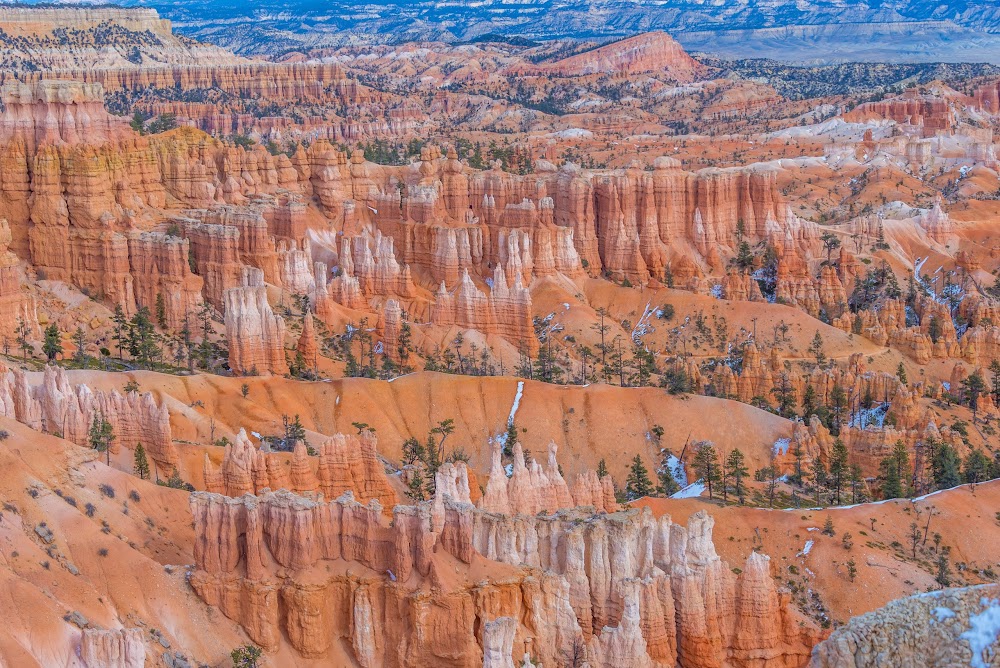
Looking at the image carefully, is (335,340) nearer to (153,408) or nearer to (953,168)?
(153,408)

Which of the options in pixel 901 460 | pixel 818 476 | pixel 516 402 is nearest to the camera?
pixel 818 476

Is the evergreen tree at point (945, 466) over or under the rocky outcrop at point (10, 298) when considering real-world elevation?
under

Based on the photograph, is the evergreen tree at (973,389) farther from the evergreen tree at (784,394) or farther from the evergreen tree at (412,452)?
the evergreen tree at (412,452)

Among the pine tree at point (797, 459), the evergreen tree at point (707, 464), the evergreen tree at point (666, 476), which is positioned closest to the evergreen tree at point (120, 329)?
the evergreen tree at point (666, 476)

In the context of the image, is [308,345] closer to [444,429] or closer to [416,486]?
[444,429]

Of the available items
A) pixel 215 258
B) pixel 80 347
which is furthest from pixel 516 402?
pixel 215 258

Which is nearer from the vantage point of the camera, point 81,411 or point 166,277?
point 81,411
